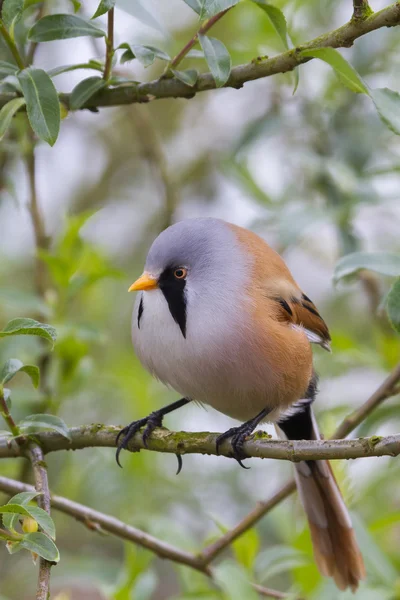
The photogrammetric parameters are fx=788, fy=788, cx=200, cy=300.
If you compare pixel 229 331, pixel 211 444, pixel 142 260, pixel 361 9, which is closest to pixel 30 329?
pixel 211 444

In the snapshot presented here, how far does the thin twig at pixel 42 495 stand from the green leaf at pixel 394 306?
3.29 feet

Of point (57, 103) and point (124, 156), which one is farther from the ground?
point (57, 103)

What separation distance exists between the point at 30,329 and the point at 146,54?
0.81 meters

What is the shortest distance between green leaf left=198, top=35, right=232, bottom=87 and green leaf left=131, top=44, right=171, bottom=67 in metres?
0.12

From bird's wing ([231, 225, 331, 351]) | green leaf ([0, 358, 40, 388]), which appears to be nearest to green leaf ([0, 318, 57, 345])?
green leaf ([0, 358, 40, 388])

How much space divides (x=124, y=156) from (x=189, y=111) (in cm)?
66

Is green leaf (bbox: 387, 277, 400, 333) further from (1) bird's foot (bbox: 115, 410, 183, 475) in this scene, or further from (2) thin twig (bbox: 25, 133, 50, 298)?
(2) thin twig (bbox: 25, 133, 50, 298)

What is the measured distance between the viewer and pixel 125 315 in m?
5.65

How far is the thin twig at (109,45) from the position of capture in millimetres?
2070

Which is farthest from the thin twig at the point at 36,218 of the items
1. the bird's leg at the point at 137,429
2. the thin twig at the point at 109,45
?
the thin twig at the point at 109,45

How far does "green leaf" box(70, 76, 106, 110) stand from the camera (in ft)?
7.07

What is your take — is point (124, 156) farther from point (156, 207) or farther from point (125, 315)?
point (125, 315)

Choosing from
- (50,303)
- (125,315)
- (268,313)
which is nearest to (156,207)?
(125,315)

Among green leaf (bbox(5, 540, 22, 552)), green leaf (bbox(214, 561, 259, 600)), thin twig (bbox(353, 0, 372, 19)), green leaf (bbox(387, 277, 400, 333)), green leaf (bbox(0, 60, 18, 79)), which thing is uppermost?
thin twig (bbox(353, 0, 372, 19))
